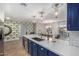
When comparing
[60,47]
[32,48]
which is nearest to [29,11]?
[32,48]

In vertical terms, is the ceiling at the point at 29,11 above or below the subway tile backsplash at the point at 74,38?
above

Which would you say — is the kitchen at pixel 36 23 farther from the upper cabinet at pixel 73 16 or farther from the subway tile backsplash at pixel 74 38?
the subway tile backsplash at pixel 74 38

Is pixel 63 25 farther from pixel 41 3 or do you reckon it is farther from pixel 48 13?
pixel 41 3

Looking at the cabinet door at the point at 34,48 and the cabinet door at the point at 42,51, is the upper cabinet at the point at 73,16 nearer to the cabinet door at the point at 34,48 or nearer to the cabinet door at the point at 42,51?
the cabinet door at the point at 42,51

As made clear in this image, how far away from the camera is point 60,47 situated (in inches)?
98.5

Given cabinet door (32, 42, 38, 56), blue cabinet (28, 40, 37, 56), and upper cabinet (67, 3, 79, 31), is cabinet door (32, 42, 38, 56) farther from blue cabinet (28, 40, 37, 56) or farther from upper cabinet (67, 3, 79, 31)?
upper cabinet (67, 3, 79, 31)

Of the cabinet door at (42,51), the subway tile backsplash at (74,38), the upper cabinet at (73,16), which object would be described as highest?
the upper cabinet at (73,16)

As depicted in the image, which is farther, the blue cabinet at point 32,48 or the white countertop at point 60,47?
the blue cabinet at point 32,48

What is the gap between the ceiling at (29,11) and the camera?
2.38 m

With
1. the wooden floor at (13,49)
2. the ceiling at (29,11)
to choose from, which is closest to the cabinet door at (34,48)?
the wooden floor at (13,49)

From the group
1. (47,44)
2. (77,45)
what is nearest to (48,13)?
(47,44)

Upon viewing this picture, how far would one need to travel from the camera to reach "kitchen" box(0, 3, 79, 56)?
2383 mm

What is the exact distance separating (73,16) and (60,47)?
1.77 feet

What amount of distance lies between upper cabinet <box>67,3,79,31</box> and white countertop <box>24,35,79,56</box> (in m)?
0.30
